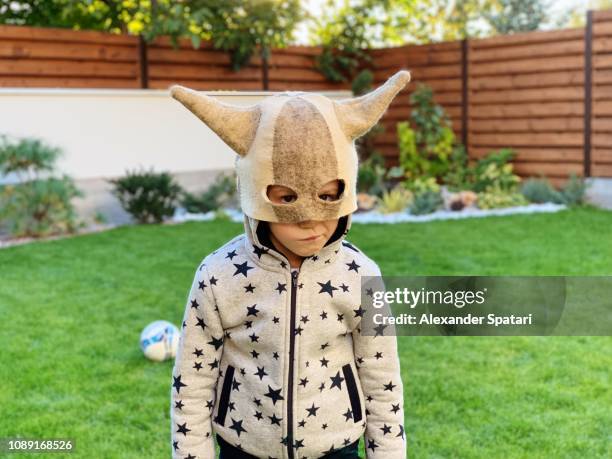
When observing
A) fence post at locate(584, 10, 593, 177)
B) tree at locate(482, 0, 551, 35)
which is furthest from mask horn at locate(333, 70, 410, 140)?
tree at locate(482, 0, 551, 35)

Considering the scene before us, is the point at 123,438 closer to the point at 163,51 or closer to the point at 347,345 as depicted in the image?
the point at 347,345

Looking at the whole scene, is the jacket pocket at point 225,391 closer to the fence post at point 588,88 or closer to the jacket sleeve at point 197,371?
the jacket sleeve at point 197,371

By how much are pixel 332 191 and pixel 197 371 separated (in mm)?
554

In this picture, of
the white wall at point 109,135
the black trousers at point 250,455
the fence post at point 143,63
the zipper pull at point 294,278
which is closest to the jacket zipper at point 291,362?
the zipper pull at point 294,278

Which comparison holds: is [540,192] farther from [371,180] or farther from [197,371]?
[197,371]

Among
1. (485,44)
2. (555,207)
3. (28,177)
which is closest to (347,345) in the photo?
(28,177)

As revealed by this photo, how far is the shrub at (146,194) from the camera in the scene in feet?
31.4

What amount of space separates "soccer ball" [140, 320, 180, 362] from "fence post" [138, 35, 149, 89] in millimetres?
7047

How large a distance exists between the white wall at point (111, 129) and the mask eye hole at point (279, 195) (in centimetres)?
755

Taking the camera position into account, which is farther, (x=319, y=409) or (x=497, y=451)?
(x=497, y=451)

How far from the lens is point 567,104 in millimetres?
10578

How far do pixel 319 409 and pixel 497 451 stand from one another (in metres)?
1.55

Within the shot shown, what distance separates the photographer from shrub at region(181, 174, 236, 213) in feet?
34.1

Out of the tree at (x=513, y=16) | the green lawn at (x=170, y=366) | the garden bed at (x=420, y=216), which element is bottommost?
the green lawn at (x=170, y=366)
